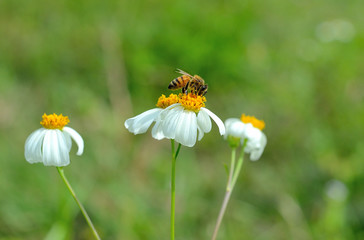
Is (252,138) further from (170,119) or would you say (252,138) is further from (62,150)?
(62,150)

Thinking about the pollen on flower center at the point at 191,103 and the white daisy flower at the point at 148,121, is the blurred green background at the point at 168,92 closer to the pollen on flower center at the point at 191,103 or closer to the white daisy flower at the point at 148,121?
the white daisy flower at the point at 148,121

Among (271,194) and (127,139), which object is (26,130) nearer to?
(127,139)

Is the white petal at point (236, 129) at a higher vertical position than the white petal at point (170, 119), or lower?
higher

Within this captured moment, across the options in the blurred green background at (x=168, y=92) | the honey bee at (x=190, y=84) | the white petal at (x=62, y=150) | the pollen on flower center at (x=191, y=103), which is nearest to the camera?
the white petal at (x=62, y=150)

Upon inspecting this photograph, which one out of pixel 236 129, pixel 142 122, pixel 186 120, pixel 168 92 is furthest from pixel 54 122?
pixel 168 92

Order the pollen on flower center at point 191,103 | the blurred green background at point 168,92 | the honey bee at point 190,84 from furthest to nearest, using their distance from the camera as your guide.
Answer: the blurred green background at point 168,92 < the honey bee at point 190,84 < the pollen on flower center at point 191,103

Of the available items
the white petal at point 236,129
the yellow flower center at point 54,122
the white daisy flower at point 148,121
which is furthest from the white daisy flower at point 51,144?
the white petal at point 236,129

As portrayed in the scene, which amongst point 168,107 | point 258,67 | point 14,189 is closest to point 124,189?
point 14,189
